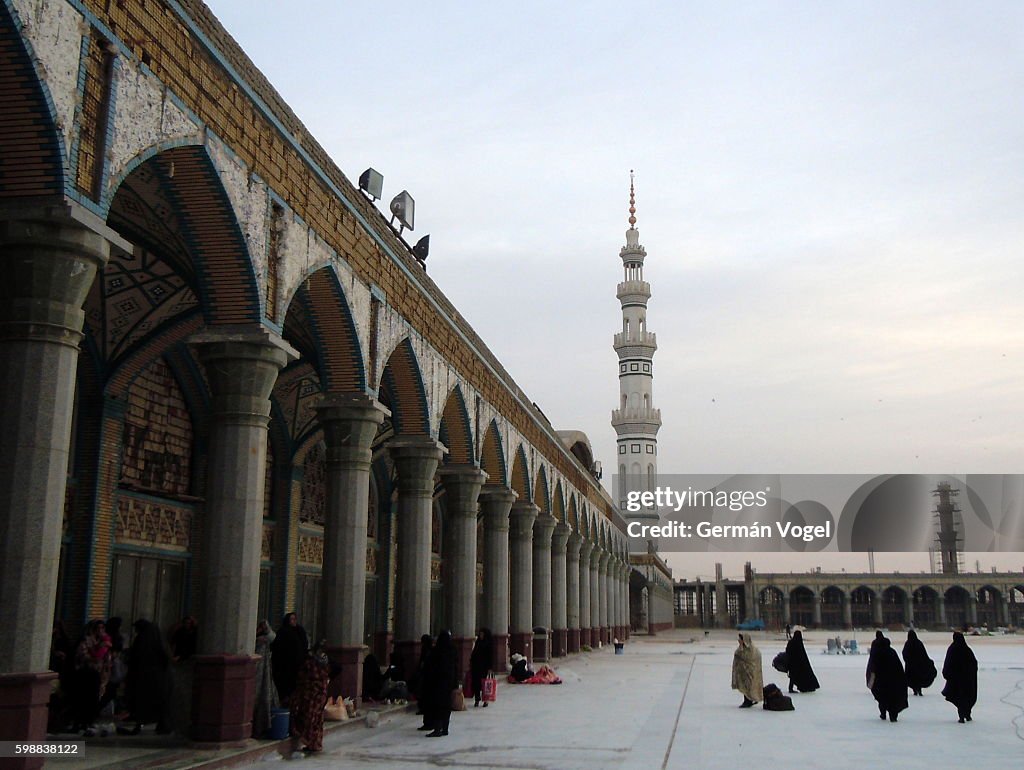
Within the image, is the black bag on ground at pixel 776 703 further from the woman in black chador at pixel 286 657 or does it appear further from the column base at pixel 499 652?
the column base at pixel 499 652

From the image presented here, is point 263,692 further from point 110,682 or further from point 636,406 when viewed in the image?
point 636,406

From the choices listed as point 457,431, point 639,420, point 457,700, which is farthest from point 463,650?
point 639,420

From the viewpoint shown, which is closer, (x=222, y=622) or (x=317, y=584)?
(x=222, y=622)

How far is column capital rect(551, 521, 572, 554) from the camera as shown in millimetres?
28694

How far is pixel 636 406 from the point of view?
65625 millimetres

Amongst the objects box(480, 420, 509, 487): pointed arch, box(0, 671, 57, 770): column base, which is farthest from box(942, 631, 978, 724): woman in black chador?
box(0, 671, 57, 770): column base

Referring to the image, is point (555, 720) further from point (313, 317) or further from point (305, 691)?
point (313, 317)

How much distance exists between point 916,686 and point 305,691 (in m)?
10.3

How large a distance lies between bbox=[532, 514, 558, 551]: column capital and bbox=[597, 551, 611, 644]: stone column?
12.8 metres

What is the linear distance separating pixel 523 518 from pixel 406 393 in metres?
9.32

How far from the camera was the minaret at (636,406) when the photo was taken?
65562mm

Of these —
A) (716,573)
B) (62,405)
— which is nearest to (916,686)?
(62,405)

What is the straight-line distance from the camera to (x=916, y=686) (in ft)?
52.2

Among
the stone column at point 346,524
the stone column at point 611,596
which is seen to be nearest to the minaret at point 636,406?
the stone column at point 611,596
